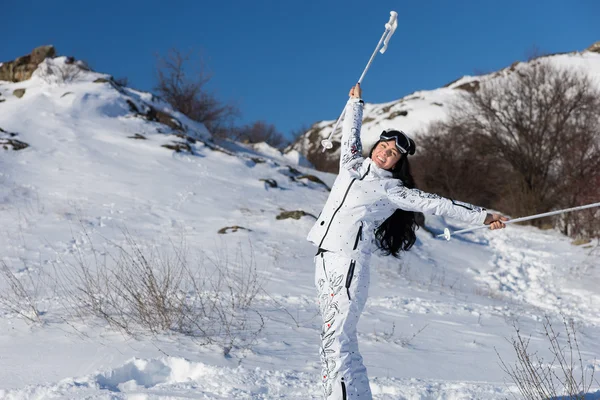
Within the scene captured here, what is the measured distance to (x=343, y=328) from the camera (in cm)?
295

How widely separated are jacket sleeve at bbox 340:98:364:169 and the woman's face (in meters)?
0.20

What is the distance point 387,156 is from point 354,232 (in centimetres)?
53

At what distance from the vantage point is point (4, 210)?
33.0 feet

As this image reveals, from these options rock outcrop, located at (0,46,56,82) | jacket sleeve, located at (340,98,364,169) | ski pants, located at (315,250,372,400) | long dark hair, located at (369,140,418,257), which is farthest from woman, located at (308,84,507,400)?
rock outcrop, located at (0,46,56,82)

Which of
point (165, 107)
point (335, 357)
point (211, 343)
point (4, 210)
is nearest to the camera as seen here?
point (335, 357)

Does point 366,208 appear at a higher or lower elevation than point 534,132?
lower

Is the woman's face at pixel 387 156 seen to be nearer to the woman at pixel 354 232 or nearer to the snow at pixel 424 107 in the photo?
the woman at pixel 354 232

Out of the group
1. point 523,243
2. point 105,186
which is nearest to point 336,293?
point 105,186

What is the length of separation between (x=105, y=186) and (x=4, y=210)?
103 inches

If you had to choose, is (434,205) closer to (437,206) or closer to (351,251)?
(437,206)

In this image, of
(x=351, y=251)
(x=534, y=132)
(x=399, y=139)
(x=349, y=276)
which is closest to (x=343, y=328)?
(x=349, y=276)

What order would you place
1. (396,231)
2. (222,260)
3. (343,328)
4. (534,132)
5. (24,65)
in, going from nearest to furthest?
(343,328)
(396,231)
(222,260)
(24,65)
(534,132)

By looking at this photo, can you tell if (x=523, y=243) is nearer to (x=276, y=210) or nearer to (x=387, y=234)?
(x=276, y=210)

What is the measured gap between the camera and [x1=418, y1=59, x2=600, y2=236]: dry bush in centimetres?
2230
